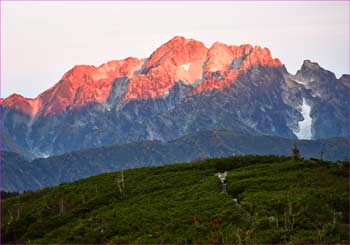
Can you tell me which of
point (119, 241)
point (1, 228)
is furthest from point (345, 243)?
point (1, 228)

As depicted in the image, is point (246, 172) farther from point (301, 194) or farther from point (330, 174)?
point (301, 194)

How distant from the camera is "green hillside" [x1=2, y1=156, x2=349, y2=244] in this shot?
258ft

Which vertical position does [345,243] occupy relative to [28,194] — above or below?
below

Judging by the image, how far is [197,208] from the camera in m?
90.6

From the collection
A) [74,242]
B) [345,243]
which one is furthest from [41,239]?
[345,243]

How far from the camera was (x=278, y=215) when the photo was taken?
82.2 meters

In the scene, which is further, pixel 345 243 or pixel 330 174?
pixel 330 174

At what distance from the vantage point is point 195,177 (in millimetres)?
114000

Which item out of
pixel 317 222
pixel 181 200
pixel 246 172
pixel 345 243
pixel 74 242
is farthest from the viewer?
pixel 246 172

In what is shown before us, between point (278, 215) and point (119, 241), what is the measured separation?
19501 mm

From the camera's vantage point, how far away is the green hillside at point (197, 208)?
7869 centimetres

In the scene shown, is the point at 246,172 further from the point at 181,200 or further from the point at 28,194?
the point at 28,194

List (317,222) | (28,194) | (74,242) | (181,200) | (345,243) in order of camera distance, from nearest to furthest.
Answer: (345,243) < (317,222) < (74,242) < (181,200) < (28,194)

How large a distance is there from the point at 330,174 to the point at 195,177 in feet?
80.5
